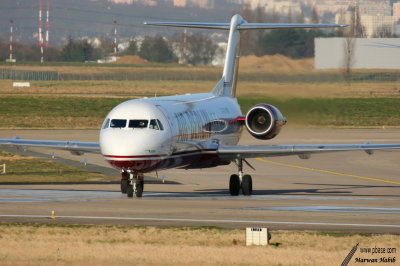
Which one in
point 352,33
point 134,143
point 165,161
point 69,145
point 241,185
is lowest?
point 241,185

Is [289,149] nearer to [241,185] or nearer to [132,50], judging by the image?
[241,185]

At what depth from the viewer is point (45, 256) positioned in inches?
743

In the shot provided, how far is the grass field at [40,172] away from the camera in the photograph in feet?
131

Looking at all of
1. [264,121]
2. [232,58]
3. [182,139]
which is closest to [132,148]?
[182,139]

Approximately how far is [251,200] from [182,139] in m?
3.50

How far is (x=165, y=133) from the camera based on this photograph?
2997 centimetres

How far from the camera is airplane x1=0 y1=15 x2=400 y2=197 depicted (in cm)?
2880

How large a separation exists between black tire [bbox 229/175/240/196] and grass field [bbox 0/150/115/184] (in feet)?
27.2

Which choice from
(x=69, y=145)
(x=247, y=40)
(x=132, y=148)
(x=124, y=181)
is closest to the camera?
(x=132, y=148)

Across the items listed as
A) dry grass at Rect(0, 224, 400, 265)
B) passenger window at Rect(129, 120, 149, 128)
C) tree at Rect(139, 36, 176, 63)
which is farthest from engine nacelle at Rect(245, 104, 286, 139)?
tree at Rect(139, 36, 176, 63)

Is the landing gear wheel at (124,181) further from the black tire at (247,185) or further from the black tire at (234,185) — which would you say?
the black tire at (247,185)

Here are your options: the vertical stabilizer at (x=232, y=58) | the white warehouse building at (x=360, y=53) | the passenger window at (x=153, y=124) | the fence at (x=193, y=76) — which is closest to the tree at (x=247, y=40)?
the fence at (x=193, y=76)

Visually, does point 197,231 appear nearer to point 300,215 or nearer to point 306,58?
point 300,215

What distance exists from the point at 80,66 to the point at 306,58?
73066 millimetres
